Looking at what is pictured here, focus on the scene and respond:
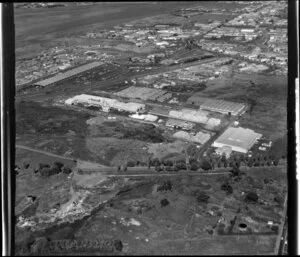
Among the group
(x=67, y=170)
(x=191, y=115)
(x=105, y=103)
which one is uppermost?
(x=105, y=103)

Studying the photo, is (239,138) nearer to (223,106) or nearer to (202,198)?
(223,106)

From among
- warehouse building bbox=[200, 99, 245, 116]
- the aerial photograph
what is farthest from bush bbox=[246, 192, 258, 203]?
warehouse building bbox=[200, 99, 245, 116]

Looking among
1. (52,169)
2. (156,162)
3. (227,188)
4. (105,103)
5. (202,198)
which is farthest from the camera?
(105,103)

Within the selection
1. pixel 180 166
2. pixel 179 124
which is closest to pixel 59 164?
pixel 180 166

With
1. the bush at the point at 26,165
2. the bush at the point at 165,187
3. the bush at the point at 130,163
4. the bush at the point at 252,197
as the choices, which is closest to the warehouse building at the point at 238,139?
the bush at the point at 252,197

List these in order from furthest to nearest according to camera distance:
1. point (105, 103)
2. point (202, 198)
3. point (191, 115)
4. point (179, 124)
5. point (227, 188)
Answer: point (105, 103)
point (191, 115)
point (179, 124)
point (227, 188)
point (202, 198)

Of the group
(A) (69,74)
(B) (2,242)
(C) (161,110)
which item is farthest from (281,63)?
(B) (2,242)

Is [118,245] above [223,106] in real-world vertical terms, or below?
below

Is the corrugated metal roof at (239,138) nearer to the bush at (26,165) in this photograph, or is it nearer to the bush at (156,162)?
the bush at (156,162)
